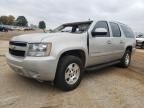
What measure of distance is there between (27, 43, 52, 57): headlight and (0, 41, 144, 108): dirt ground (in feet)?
3.07

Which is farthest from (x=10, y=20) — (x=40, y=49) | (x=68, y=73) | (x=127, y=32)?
(x=40, y=49)

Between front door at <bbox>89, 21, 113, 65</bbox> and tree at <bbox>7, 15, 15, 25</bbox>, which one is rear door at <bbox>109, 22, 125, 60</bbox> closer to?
front door at <bbox>89, 21, 113, 65</bbox>

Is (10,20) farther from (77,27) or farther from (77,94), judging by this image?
(77,94)

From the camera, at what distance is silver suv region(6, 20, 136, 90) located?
3.93m

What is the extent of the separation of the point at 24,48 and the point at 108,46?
2.68 meters

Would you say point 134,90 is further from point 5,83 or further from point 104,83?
point 5,83

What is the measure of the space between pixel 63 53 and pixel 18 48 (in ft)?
3.33

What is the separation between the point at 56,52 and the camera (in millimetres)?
3990

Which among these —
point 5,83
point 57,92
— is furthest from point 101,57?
point 5,83

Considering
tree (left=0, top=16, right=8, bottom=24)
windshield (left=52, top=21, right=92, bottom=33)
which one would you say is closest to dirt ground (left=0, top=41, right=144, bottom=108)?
windshield (left=52, top=21, right=92, bottom=33)

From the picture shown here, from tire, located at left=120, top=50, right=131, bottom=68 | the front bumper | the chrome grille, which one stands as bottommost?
tire, located at left=120, top=50, right=131, bottom=68

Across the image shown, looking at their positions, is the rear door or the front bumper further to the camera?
the rear door

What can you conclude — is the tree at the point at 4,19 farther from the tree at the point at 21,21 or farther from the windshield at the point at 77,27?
the windshield at the point at 77,27

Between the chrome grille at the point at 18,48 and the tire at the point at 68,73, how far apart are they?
0.84m
